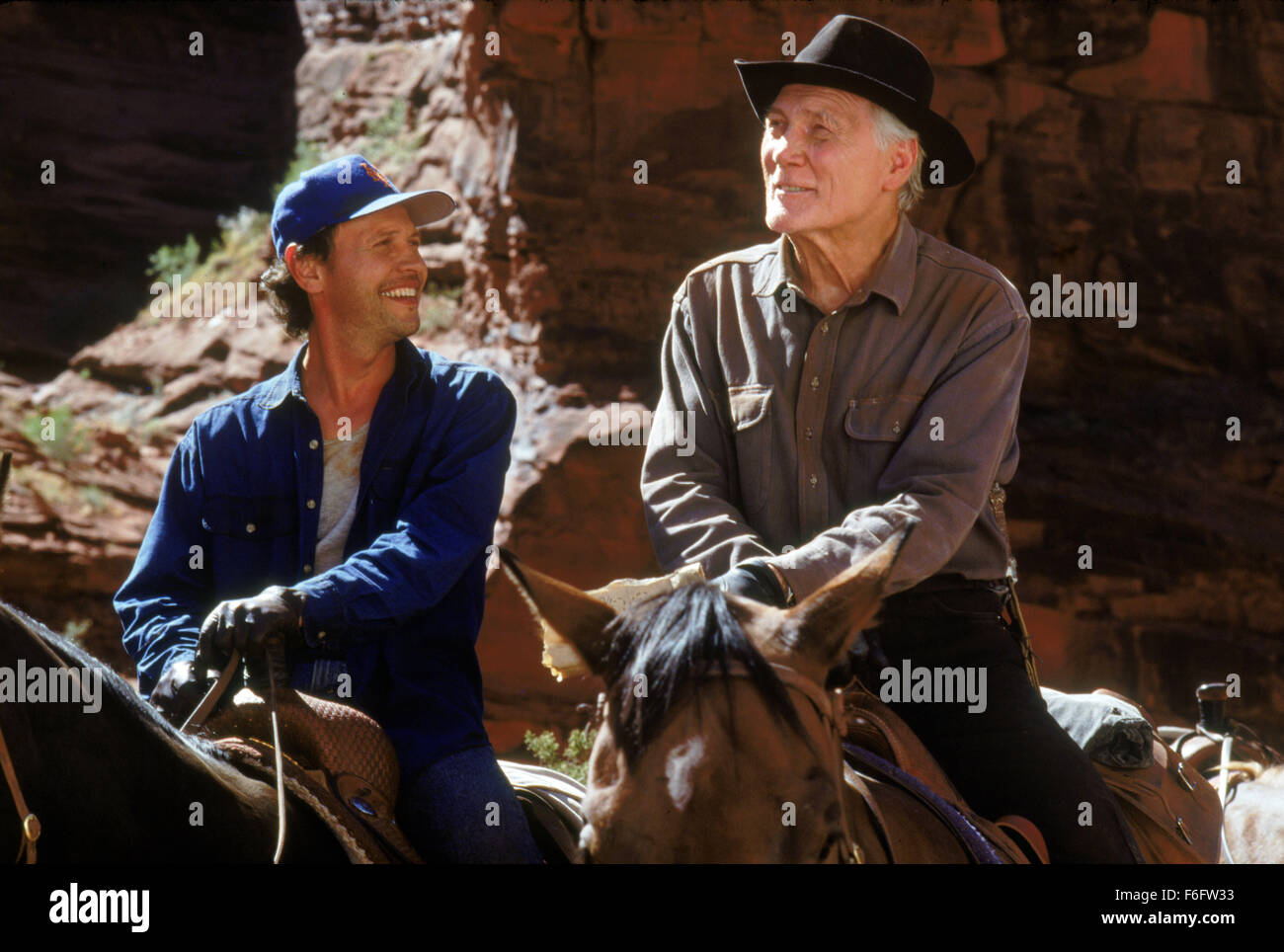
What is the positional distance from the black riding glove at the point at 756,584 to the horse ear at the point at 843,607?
30 centimetres

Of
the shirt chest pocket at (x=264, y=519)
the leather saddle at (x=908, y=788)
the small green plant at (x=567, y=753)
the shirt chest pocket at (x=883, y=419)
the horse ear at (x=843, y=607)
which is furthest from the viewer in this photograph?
the small green plant at (x=567, y=753)

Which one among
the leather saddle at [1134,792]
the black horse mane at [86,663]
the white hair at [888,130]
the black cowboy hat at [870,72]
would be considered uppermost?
the black cowboy hat at [870,72]

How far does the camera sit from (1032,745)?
384cm

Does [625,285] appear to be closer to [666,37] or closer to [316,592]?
[666,37]

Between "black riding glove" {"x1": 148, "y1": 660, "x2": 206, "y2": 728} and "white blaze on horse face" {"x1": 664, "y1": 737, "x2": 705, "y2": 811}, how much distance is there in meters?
1.67

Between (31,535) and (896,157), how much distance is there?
34.7 feet

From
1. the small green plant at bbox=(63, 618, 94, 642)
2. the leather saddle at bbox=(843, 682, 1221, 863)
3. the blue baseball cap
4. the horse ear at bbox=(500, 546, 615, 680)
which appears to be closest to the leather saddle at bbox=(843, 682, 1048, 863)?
the leather saddle at bbox=(843, 682, 1221, 863)

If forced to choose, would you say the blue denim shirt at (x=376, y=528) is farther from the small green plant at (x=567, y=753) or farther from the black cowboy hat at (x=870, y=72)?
the small green plant at (x=567, y=753)

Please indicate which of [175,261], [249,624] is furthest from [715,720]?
[175,261]

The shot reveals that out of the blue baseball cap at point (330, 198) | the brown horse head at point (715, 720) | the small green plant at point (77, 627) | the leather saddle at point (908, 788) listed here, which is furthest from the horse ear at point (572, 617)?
the small green plant at point (77, 627)

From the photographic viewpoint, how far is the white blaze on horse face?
255 centimetres

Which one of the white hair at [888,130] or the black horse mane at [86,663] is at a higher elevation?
the white hair at [888,130]

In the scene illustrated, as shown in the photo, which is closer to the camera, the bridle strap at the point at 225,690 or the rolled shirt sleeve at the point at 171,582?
the bridle strap at the point at 225,690

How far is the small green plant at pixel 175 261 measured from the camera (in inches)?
586
